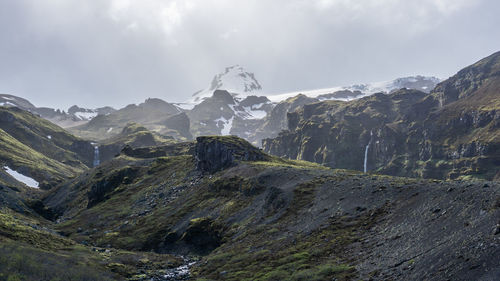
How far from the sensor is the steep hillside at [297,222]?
121 ft

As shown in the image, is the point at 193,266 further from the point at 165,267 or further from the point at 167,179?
the point at 167,179

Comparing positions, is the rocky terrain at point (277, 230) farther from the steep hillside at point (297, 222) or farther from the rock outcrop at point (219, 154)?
the rock outcrop at point (219, 154)

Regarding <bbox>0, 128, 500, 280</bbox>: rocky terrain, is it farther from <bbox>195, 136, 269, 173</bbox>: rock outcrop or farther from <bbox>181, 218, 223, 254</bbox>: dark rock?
<bbox>195, 136, 269, 173</bbox>: rock outcrop

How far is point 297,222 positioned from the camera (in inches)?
2734

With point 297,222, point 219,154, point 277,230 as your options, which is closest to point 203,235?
point 277,230

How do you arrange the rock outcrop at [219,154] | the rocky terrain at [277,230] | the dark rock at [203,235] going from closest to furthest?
1. the rocky terrain at [277,230]
2. the dark rock at [203,235]
3. the rock outcrop at [219,154]

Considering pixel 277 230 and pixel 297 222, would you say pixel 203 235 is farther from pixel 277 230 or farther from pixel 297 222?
pixel 297 222

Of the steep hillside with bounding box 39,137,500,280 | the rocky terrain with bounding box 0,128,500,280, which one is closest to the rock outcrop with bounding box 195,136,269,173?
the steep hillside with bounding box 39,137,500,280

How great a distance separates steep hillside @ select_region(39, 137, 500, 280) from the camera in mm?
36781

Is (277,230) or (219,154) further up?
(219,154)

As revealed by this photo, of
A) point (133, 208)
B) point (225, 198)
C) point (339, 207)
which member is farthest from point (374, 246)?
point (133, 208)

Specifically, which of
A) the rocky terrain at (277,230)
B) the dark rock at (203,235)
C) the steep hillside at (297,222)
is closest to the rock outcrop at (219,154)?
the steep hillside at (297,222)

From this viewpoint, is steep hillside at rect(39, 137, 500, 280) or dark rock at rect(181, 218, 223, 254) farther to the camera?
dark rock at rect(181, 218, 223, 254)

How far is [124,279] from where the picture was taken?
56.0 meters
